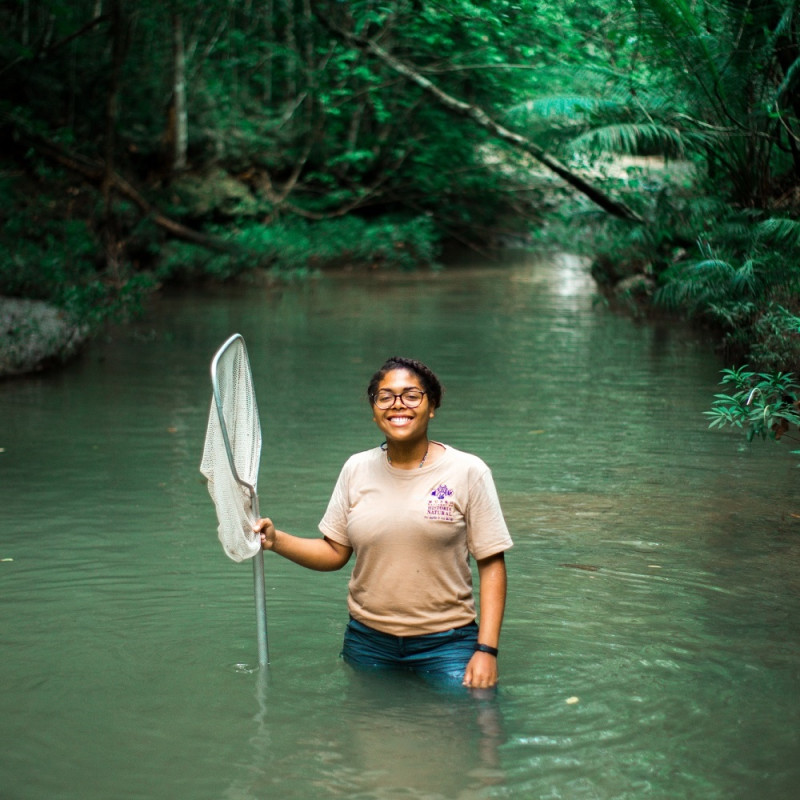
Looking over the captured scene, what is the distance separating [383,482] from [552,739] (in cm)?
104

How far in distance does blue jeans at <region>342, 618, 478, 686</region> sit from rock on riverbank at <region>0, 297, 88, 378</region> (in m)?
8.56

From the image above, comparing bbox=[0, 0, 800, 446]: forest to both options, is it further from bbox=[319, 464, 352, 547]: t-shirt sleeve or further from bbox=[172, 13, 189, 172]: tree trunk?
bbox=[319, 464, 352, 547]: t-shirt sleeve

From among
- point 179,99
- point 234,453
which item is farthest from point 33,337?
point 179,99

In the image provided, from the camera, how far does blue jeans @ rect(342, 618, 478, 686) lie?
4113 millimetres

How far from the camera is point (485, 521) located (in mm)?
3957

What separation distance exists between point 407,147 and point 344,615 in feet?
75.9

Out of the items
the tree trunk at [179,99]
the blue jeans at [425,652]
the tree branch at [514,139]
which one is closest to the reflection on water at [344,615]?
the blue jeans at [425,652]

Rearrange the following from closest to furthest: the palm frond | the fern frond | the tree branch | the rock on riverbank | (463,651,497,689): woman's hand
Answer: (463,651,497,689): woman's hand < the palm frond < the rock on riverbank < the fern frond < the tree branch

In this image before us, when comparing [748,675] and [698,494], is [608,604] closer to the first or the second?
[748,675]

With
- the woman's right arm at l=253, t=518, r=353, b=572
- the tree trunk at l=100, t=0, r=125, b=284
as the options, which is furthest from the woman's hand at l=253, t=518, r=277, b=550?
the tree trunk at l=100, t=0, r=125, b=284

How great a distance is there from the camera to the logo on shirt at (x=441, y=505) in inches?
156

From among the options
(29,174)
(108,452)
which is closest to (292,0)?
(29,174)

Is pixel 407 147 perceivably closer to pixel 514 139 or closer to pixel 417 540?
pixel 514 139

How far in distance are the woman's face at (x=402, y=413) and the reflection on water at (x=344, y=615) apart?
0.91m
